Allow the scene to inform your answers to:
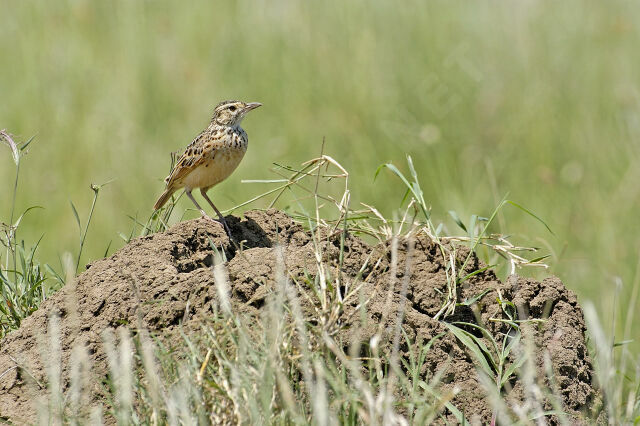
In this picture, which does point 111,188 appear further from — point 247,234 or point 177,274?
point 177,274

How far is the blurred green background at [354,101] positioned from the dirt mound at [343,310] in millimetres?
4142

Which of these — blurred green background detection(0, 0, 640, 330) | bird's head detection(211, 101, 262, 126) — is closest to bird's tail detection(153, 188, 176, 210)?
bird's head detection(211, 101, 262, 126)

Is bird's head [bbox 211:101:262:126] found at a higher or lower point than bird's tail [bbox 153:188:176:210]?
higher

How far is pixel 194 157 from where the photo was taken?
6.36 metres

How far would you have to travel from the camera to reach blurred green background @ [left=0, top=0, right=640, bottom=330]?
382 inches

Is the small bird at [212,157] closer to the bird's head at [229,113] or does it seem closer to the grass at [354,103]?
the bird's head at [229,113]

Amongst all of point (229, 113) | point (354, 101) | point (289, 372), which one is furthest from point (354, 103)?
point (289, 372)

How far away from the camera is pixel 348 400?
3.36 m

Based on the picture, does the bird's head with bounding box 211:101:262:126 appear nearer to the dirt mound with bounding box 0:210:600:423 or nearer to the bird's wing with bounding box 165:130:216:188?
the bird's wing with bounding box 165:130:216:188

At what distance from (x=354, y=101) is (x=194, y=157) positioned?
4961mm

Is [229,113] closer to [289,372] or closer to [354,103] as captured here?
[289,372]

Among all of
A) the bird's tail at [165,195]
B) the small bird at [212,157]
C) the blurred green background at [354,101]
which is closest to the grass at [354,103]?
the blurred green background at [354,101]

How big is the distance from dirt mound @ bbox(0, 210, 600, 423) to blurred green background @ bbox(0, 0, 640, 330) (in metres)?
4.14

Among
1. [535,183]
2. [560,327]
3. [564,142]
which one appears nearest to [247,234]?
[560,327]
